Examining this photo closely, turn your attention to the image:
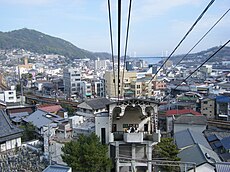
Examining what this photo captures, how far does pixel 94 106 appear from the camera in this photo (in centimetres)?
1625

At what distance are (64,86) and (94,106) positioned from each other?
15.7 meters

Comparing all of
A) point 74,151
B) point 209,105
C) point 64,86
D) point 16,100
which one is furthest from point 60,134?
point 64,86

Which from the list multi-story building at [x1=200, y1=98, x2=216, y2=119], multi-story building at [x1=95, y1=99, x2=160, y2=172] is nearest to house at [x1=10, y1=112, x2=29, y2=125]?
multi-story building at [x1=95, y1=99, x2=160, y2=172]

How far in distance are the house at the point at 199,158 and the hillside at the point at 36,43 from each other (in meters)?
87.5

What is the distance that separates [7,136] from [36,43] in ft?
332

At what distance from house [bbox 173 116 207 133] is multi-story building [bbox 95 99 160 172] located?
4.36 m

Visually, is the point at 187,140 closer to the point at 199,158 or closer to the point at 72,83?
the point at 199,158

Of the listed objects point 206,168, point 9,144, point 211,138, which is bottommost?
point 211,138

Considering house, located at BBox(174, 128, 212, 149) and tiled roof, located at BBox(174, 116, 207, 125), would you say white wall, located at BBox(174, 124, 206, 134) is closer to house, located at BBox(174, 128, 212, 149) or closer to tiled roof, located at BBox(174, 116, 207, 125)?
tiled roof, located at BBox(174, 116, 207, 125)

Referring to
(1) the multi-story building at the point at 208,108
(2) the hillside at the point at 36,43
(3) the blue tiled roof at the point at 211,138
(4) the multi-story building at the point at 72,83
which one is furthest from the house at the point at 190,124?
(2) the hillside at the point at 36,43

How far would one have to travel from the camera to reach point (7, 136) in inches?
330

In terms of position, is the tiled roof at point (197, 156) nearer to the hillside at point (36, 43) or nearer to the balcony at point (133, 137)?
the balcony at point (133, 137)

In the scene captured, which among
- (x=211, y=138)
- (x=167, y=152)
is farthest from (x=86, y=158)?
(x=211, y=138)

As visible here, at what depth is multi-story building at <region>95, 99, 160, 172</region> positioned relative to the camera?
25.3 ft
